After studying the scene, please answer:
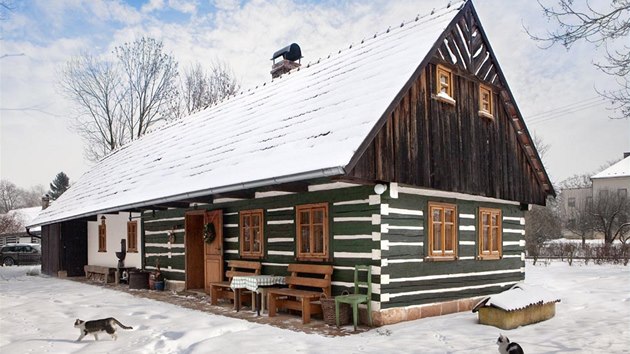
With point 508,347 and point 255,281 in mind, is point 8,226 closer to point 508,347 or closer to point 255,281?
point 255,281

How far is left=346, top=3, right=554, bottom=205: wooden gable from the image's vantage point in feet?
30.0

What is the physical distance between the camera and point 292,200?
10570mm

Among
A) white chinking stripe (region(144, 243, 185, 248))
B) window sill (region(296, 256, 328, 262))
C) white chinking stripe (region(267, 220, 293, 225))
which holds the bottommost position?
white chinking stripe (region(144, 243, 185, 248))

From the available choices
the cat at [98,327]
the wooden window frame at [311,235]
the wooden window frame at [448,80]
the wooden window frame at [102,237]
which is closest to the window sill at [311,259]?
the wooden window frame at [311,235]

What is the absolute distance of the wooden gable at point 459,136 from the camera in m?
9.14

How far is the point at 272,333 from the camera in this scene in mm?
8242

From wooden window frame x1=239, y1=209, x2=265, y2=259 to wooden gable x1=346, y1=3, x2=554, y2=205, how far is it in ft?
11.3

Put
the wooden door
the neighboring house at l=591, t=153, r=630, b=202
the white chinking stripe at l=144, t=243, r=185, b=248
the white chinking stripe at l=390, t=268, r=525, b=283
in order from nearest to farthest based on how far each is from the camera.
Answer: the white chinking stripe at l=390, t=268, r=525, b=283 → the wooden door → the white chinking stripe at l=144, t=243, r=185, b=248 → the neighboring house at l=591, t=153, r=630, b=202

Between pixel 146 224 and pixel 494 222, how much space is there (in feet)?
31.1

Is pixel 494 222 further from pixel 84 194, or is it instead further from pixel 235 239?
pixel 84 194

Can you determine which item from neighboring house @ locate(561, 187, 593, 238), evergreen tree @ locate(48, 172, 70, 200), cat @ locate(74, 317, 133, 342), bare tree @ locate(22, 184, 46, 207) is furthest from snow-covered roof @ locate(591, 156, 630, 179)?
bare tree @ locate(22, 184, 46, 207)

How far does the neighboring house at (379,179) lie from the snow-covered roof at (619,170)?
4119cm

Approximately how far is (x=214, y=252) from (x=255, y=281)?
2890 mm

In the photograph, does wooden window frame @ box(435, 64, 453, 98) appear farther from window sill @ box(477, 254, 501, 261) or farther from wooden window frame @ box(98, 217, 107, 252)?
wooden window frame @ box(98, 217, 107, 252)
